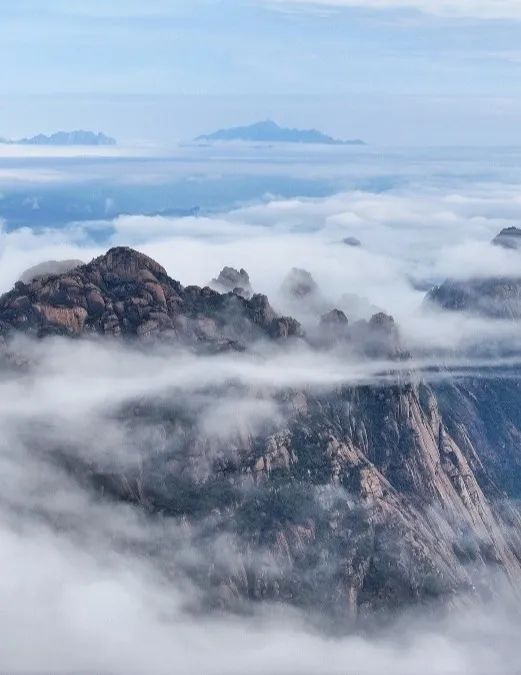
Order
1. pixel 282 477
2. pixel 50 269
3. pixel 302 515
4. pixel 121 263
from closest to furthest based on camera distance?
pixel 302 515
pixel 282 477
pixel 121 263
pixel 50 269

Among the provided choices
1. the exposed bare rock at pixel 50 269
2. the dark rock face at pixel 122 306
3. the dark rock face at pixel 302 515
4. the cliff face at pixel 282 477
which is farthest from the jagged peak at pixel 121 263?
the dark rock face at pixel 302 515

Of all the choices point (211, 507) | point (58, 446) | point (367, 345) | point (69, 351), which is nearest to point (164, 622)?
point (211, 507)

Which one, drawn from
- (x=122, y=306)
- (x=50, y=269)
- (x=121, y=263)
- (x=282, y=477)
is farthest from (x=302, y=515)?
(x=50, y=269)

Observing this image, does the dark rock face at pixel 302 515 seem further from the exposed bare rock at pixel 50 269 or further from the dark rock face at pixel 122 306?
the exposed bare rock at pixel 50 269

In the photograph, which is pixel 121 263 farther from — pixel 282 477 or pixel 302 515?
pixel 302 515

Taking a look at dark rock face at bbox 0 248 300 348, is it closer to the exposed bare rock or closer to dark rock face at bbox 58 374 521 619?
the exposed bare rock

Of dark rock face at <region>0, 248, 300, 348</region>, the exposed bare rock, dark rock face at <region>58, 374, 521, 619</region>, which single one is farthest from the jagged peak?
dark rock face at <region>58, 374, 521, 619</region>

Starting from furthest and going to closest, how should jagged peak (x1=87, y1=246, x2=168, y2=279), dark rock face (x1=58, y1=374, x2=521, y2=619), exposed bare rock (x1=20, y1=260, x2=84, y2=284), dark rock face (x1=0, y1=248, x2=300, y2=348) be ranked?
1. exposed bare rock (x1=20, y1=260, x2=84, y2=284)
2. jagged peak (x1=87, y1=246, x2=168, y2=279)
3. dark rock face (x1=0, y1=248, x2=300, y2=348)
4. dark rock face (x1=58, y1=374, x2=521, y2=619)
